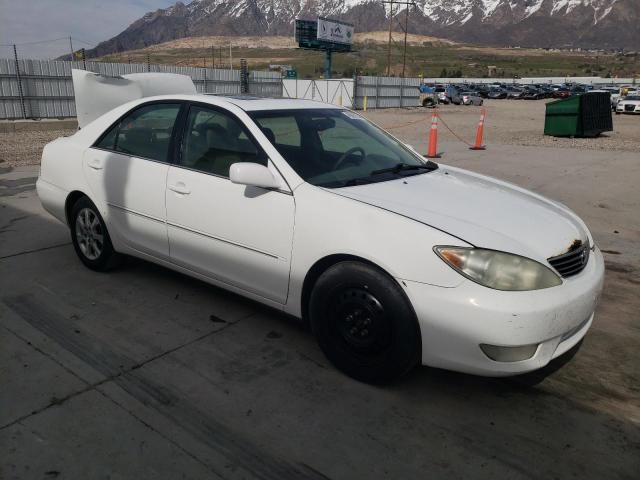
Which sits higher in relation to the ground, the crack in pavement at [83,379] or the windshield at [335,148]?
the windshield at [335,148]

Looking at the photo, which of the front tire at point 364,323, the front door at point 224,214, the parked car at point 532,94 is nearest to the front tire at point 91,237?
the front door at point 224,214

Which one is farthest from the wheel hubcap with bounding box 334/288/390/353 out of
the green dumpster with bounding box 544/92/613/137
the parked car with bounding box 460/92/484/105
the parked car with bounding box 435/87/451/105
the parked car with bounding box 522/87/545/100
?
the parked car with bounding box 522/87/545/100

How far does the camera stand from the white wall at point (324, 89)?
36.1 metres

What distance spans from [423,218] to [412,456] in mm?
1135

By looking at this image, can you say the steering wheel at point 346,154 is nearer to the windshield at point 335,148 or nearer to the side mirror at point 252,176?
the windshield at point 335,148

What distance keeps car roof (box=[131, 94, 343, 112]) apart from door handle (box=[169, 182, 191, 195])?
0.60 m

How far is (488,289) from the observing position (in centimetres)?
256

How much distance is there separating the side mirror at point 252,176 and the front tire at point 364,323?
64 cm

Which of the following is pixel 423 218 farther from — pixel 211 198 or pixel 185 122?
pixel 185 122

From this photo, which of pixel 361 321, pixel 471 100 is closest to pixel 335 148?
pixel 361 321

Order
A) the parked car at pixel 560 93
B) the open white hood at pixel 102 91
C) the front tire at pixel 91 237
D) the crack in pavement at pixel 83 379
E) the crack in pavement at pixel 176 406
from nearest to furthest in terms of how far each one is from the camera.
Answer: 1. the crack in pavement at pixel 176 406
2. the crack in pavement at pixel 83 379
3. the front tire at pixel 91 237
4. the open white hood at pixel 102 91
5. the parked car at pixel 560 93

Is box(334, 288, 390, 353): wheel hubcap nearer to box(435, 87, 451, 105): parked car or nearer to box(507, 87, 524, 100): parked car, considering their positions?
box(435, 87, 451, 105): parked car

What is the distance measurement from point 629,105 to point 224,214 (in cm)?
3630

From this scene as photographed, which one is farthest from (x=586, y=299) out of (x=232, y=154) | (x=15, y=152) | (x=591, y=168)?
(x=15, y=152)
